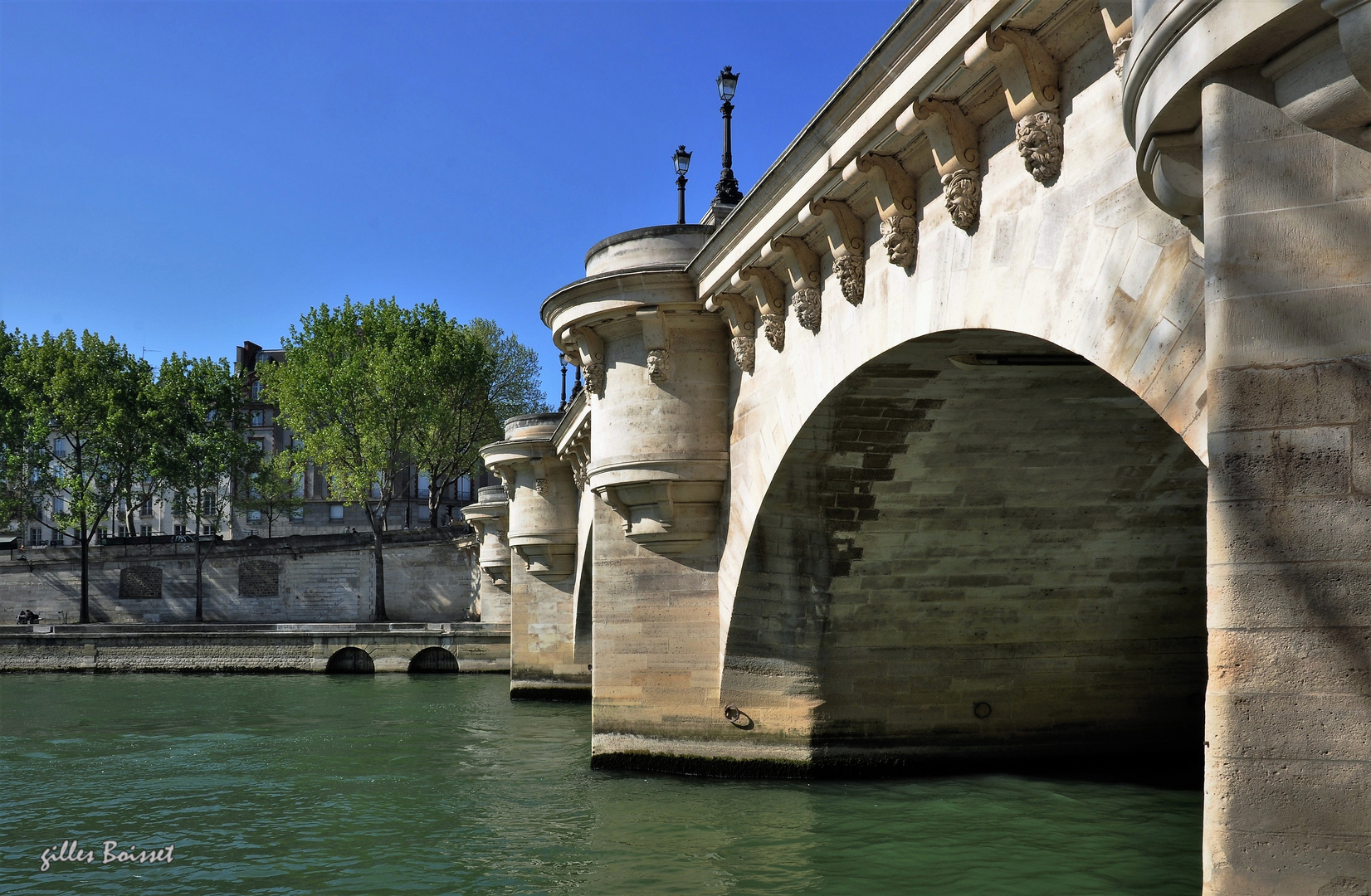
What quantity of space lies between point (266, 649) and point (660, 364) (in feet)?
80.3

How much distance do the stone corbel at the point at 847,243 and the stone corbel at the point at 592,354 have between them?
519 cm

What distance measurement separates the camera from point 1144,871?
33.3 ft

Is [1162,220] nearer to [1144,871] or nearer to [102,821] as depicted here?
[1144,871]

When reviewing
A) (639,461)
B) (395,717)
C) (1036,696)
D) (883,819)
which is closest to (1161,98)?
(883,819)

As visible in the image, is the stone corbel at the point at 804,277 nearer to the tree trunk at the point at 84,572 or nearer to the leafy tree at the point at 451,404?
the leafy tree at the point at 451,404

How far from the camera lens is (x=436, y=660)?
33750 millimetres

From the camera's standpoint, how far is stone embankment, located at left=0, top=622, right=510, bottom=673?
33594 mm

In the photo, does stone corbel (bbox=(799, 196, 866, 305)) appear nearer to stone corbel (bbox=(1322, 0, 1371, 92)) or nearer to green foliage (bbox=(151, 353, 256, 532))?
stone corbel (bbox=(1322, 0, 1371, 92))

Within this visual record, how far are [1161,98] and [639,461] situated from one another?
10393mm

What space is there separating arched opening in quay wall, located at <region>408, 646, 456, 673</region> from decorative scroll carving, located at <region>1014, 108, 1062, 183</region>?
2896 centimetres

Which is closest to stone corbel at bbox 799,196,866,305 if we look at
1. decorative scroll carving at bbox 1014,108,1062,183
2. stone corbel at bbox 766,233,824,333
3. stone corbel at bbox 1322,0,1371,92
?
stone corbel at bbox 766,233,824,333

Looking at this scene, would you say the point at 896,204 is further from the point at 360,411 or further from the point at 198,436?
the point at 198,436

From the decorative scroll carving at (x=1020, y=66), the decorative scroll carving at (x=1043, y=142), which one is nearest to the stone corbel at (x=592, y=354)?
the decorative scroll carving at (x=1020, y=66)

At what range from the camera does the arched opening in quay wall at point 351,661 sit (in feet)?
111
